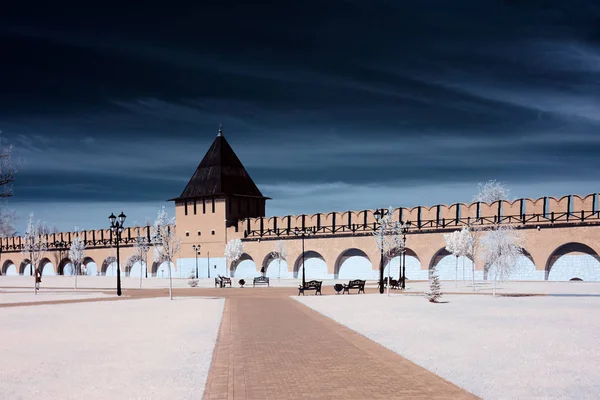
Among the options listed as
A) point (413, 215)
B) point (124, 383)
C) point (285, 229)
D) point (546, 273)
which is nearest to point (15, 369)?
point (124, 383)

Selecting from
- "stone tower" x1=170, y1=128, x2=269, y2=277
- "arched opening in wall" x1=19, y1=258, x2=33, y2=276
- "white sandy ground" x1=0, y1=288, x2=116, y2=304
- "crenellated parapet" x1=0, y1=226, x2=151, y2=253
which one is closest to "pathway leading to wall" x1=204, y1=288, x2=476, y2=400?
"white sandy ground" x1=0, y1=288, x2=116, y2=304

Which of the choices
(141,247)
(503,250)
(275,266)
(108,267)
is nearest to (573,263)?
(503,250)

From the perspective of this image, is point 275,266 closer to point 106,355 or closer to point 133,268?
point 133,268

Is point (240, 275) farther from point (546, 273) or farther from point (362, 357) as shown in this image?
point (362, 357)

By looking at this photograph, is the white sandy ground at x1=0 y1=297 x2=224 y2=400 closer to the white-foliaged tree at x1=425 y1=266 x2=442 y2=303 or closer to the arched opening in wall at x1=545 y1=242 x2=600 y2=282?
the white-foliaged tree at x1=425 y1=266 x2=442 y2=303

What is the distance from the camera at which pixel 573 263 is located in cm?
3866

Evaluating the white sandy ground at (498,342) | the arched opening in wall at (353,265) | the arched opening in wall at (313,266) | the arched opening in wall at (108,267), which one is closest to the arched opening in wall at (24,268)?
the arched opening in wall at (108,267)

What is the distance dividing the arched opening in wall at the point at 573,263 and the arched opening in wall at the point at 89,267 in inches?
1964

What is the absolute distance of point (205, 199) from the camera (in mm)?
59969

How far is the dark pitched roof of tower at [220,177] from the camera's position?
2339 inches

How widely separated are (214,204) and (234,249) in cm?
568

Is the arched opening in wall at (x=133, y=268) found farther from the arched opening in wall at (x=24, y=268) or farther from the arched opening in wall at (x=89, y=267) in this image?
the arched opening in wall at (x=24, y=268)

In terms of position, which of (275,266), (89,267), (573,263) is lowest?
(89,267)

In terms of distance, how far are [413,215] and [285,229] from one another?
13184mm
